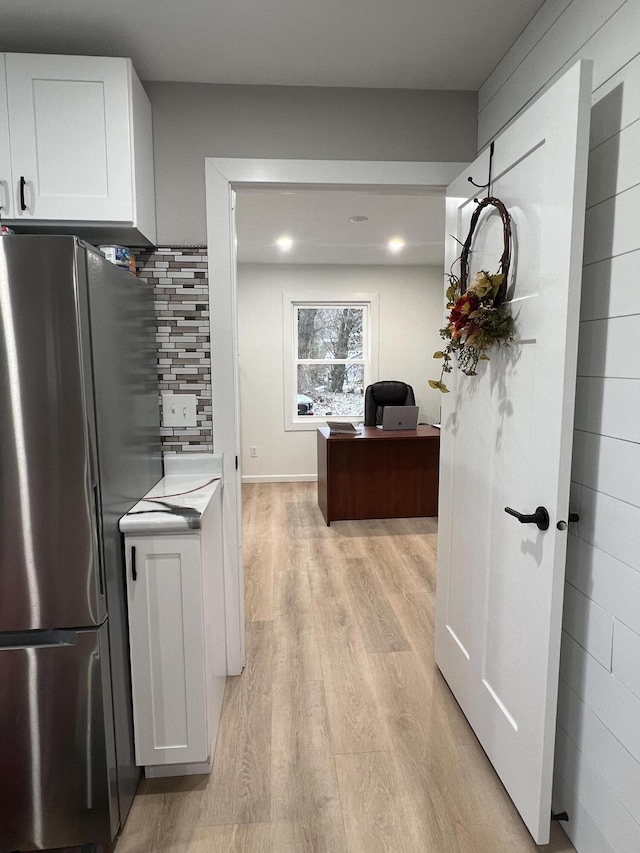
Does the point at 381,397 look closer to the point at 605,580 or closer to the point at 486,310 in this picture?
the point at 486,310

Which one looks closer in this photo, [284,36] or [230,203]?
[284,36]

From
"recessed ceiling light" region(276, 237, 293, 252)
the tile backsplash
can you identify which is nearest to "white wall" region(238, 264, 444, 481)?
"recessed ceiling light" region(276, 237, 293, 252)

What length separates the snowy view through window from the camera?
236 inches

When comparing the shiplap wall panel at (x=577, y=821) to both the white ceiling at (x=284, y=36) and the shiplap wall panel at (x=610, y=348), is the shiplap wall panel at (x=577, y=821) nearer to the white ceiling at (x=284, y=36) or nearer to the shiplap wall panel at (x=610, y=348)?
the shiplap wall panel at (x=610, y=348)

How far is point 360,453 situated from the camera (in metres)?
4.31

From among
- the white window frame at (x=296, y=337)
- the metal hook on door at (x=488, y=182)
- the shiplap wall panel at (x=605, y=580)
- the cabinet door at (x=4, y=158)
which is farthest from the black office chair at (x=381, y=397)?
the cabinet door at (x=4, y=158)

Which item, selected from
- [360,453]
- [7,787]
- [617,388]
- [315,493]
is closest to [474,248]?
[617,388]

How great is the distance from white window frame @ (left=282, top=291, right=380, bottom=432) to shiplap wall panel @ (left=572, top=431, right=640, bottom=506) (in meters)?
4.63

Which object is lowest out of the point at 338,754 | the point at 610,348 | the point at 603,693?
the point at 338,754

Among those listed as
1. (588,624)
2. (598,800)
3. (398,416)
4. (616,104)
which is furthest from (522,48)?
(398,416)

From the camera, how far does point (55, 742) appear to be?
1.42 m

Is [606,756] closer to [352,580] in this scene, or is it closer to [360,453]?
[352,580]

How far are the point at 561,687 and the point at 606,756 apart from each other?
0.75ft

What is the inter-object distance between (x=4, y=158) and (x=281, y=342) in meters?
4.21
